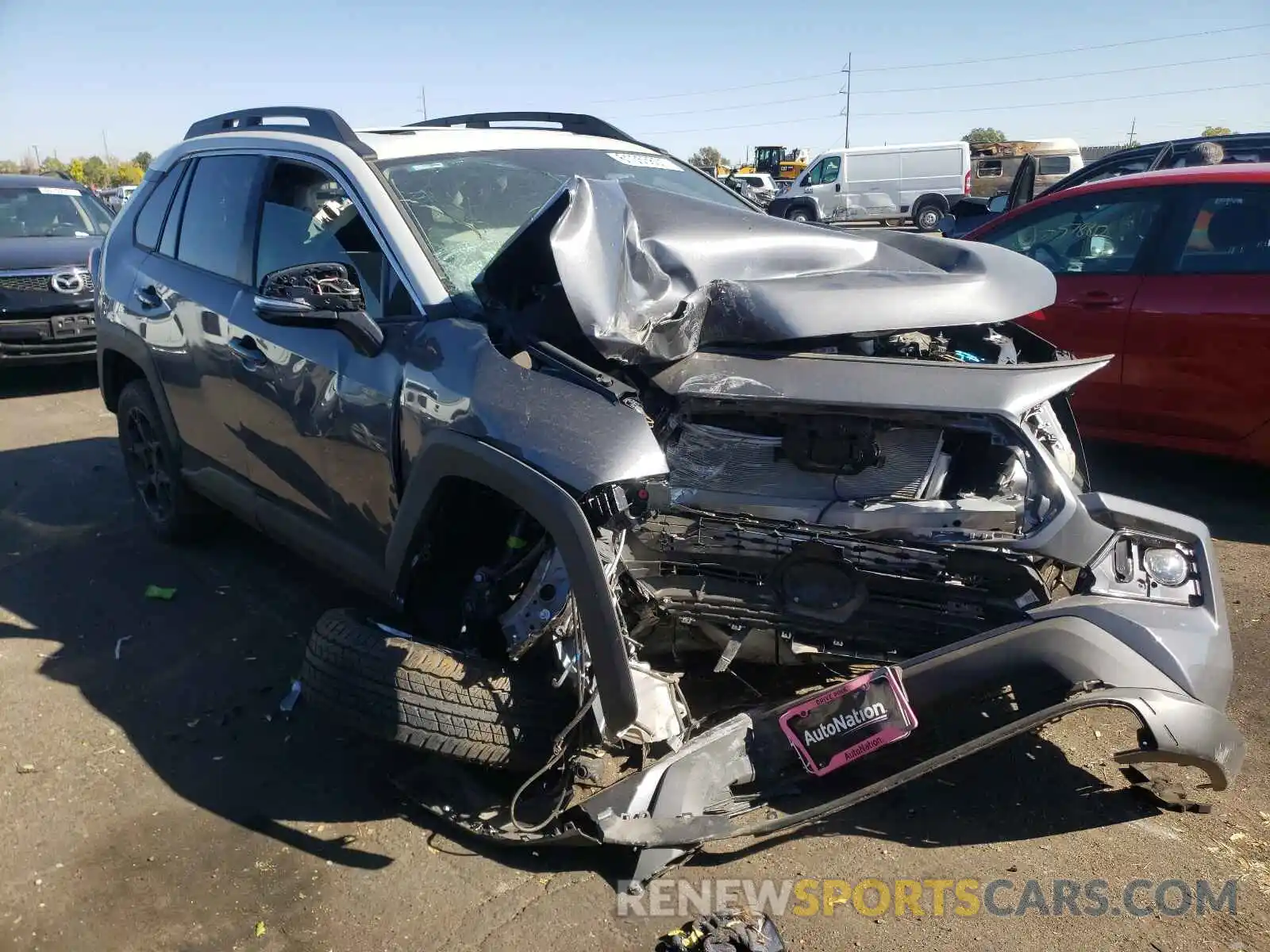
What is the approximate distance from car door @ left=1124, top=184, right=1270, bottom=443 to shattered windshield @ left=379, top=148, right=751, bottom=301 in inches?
116

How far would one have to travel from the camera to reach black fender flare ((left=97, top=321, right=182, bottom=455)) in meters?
4.57

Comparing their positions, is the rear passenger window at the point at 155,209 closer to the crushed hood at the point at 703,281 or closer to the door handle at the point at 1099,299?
the crushed hood at the point at 703,281

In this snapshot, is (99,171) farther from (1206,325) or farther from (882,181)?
(1206,325)

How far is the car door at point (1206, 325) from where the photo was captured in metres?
4.81

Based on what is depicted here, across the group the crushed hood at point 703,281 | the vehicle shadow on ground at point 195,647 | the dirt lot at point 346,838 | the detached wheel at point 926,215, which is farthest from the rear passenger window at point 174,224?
the detached wheel at point 926,215

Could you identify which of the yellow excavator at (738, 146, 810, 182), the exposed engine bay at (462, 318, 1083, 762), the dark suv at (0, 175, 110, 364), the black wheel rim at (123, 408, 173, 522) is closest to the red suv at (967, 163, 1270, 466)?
the exposed engine bay at (462, 318, 1083, 762)

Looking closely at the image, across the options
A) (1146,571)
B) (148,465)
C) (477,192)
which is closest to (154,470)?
(148,465)

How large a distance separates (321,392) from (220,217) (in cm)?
138

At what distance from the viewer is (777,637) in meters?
2.85

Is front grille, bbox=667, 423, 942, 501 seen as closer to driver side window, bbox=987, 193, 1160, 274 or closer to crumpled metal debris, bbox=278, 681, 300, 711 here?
crumpled metal debris, bbox=278, 681, 300, 711

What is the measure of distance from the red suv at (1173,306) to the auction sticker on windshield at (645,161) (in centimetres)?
210

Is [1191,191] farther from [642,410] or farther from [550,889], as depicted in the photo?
[550,889]

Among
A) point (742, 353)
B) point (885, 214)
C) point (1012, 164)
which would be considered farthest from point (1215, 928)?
point (1012, 164)

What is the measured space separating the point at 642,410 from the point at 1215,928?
1.93m
